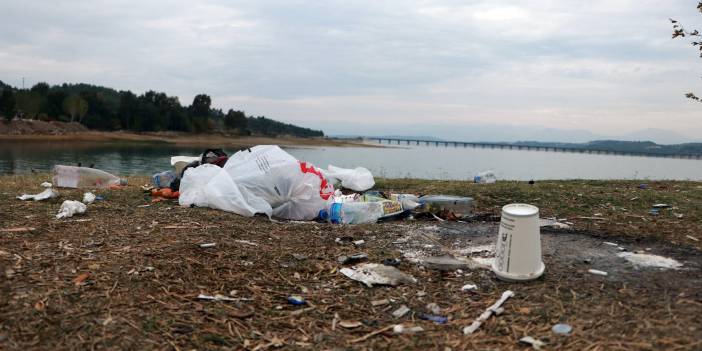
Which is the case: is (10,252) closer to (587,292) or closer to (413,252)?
(413,252)

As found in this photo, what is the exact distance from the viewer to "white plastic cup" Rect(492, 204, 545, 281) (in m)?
2.79

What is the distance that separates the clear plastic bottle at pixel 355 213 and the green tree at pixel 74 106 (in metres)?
60.9

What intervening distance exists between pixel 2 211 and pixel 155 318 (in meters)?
3.15

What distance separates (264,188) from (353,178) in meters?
2.35

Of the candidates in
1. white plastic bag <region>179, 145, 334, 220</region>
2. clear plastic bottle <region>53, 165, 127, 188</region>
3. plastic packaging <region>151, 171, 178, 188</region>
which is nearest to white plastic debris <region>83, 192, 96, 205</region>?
white plastic bag <region>179, 145, 334, 220</region>

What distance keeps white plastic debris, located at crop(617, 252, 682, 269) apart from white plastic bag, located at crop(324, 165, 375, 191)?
4086 mm

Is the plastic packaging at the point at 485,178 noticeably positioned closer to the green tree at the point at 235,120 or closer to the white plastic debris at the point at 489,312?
the white plastic debris at the point at 489,312

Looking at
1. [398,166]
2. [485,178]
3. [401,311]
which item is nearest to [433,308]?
[401,311]

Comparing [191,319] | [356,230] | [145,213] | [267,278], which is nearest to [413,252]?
[356,230]

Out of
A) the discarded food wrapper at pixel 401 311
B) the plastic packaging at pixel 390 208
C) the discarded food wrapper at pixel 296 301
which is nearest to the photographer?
the discarded food wrapper at pixel 401 311

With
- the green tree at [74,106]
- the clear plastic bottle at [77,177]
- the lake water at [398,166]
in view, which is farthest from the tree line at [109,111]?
the clear plastic bottle at [77,177]

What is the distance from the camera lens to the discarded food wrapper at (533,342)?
2.08 m

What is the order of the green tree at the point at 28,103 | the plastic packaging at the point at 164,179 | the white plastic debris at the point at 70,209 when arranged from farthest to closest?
the green tree at the point at 28,103 → the plastic packaging at the point at 164,179 → the white plastic debris at the point at 70,209

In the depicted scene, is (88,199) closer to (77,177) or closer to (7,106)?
(77,177)
